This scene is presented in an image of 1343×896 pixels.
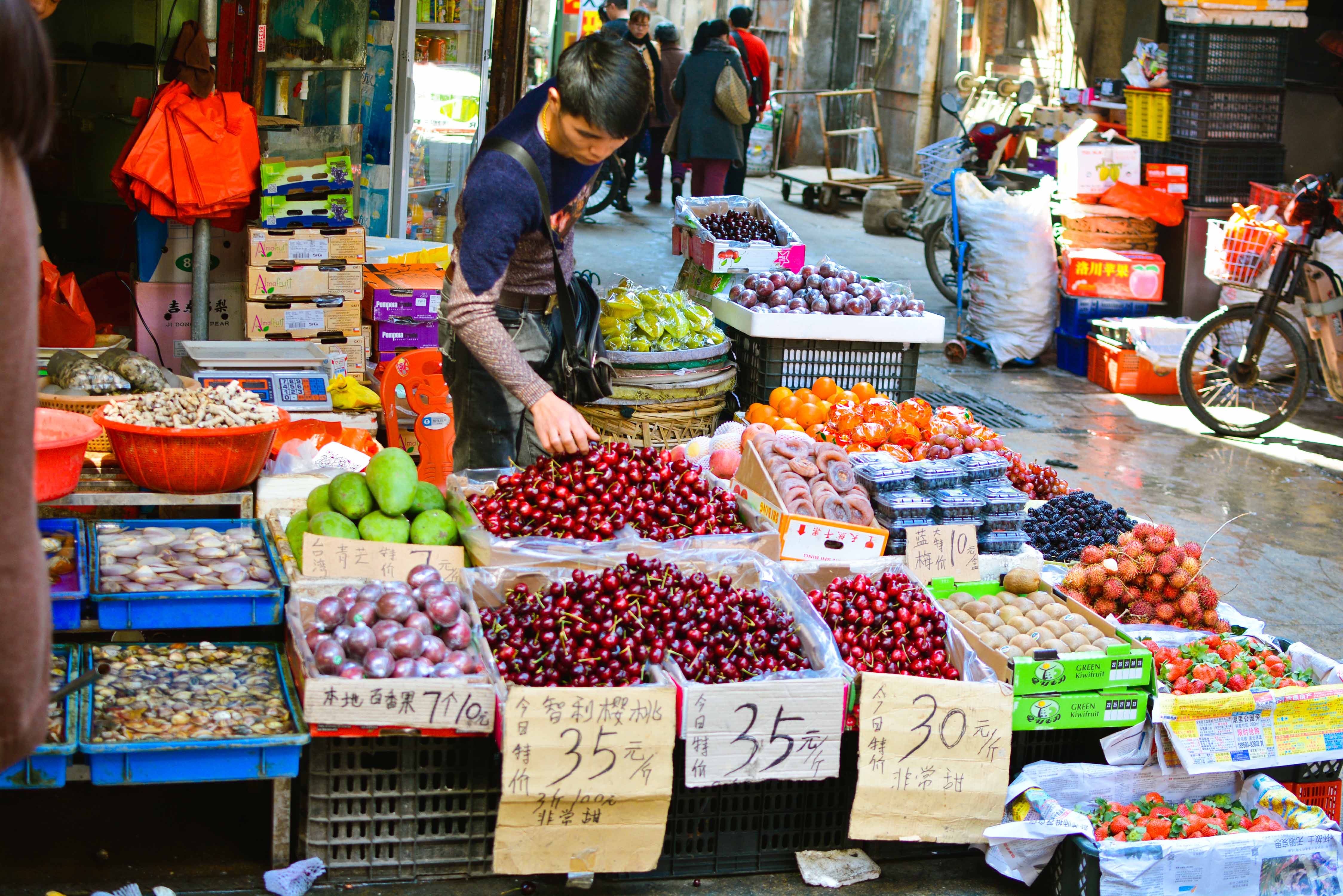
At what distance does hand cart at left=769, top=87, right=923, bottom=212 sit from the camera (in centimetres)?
1501

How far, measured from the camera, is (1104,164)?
889cm

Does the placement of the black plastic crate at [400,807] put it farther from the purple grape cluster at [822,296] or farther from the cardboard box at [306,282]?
the cardboard box at [306,282]

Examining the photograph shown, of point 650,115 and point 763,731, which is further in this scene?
point 650,115

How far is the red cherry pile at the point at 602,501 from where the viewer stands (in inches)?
136

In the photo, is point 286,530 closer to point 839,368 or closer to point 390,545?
point 390,545

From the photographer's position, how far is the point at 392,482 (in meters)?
3.45

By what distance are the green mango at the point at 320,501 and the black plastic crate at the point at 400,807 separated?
734 mm

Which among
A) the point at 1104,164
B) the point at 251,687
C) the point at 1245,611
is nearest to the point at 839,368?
the point at 1245,611

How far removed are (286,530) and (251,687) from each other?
59 centimetres

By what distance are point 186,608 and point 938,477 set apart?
2244 mm

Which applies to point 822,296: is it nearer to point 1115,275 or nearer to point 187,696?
point 187,696

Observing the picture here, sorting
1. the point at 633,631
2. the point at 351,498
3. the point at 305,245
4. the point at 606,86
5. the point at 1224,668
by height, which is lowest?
the point at 1224,668

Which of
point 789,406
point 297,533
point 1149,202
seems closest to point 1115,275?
point 1149,202

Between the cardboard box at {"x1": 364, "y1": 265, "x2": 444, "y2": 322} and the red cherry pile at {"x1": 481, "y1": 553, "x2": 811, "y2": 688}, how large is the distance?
3.36 meters
